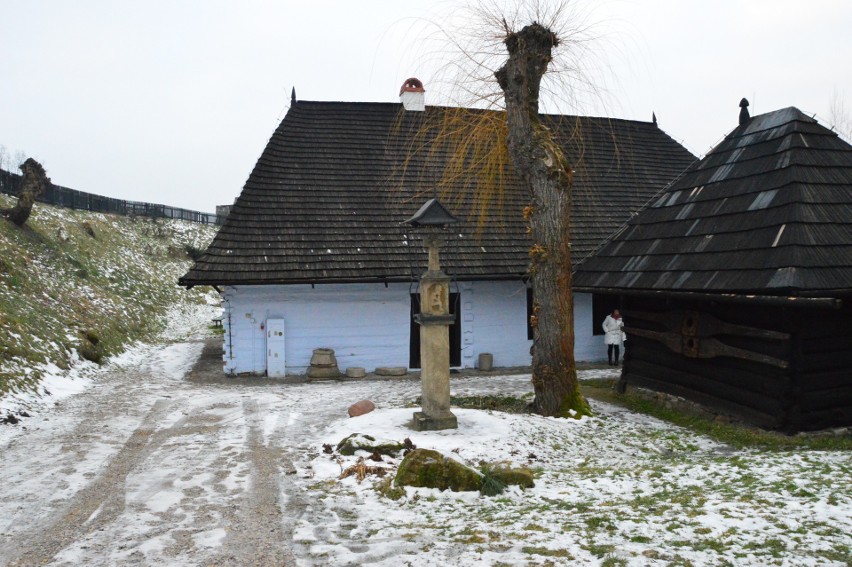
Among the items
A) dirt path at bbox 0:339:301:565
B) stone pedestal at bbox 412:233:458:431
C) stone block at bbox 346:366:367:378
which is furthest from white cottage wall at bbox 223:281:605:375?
stone pedestal at bbox 412:233:458:431

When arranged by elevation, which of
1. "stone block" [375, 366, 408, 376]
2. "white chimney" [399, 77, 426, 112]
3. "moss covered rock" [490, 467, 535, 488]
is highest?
"white chimney" [399, 77, 426, 112]

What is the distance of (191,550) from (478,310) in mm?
10307

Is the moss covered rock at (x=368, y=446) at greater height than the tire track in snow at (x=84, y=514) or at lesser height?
greater

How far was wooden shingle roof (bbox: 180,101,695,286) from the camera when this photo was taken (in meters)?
13.0

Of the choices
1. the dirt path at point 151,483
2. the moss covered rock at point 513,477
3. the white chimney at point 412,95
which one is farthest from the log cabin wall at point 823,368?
the white chimney at point 412,95

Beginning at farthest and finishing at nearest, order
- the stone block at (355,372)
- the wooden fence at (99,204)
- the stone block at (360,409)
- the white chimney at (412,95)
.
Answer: the wooden fence at (99,204) < the white chimney at (412,95) < the stone block at (355,372) < the stone block at (360,409)

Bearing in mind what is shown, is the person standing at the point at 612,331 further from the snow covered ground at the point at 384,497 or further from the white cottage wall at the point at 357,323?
the snow covered ground at the point at 384,497

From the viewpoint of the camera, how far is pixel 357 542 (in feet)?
15.6

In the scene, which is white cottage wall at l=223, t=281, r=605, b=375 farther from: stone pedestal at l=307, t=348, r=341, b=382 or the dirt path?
the dirt path

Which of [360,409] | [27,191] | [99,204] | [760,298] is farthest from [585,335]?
[99,204]

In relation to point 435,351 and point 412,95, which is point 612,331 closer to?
point 435,351

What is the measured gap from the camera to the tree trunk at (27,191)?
18.7 metres

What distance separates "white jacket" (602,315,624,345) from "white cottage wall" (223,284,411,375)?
14.8 ft

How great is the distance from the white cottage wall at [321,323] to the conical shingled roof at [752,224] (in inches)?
172
